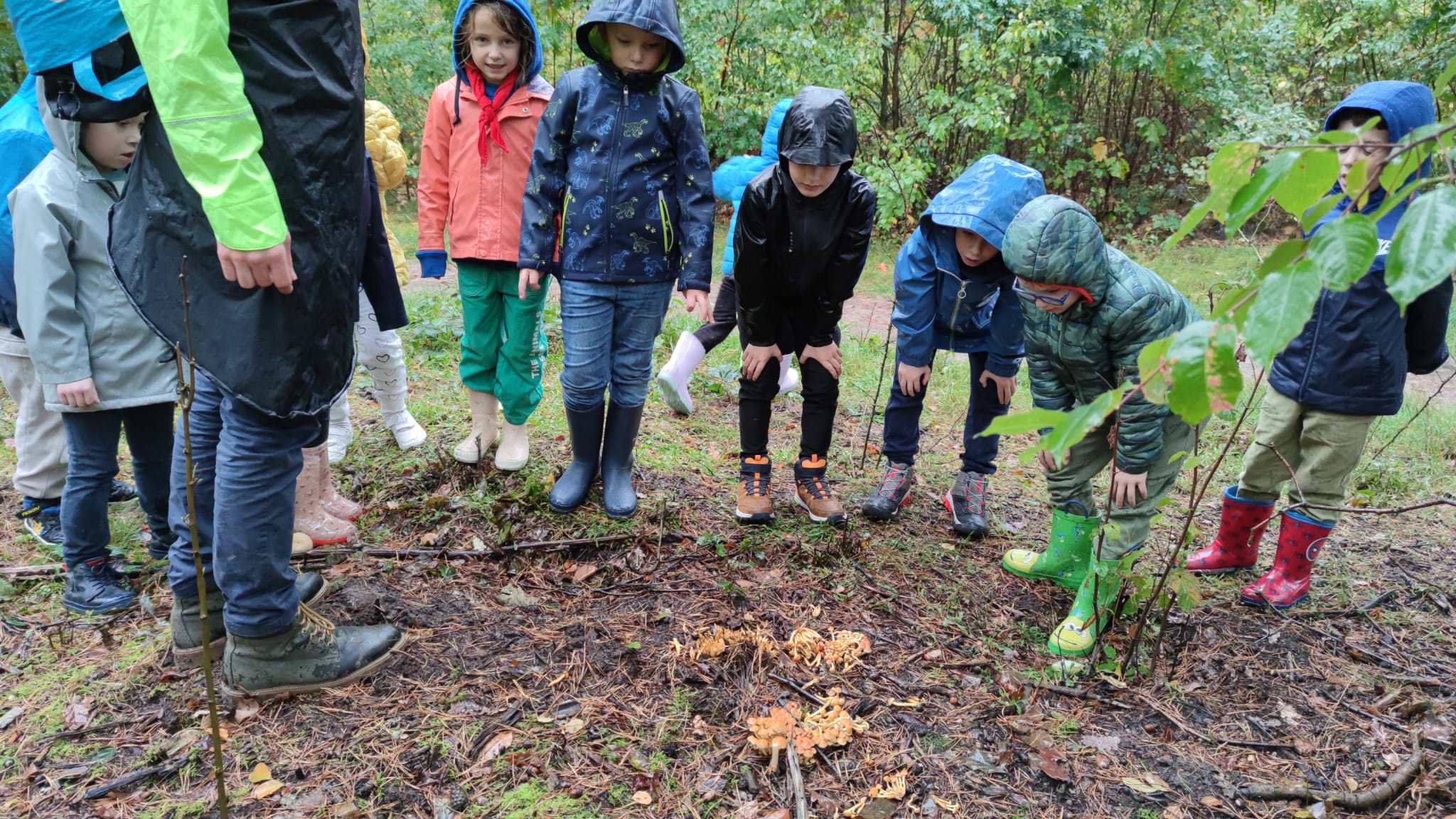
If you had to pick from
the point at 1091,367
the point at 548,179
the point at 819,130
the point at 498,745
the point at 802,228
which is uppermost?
the point at 819,130

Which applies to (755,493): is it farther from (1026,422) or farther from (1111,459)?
(1026,422)

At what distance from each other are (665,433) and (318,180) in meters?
2.71

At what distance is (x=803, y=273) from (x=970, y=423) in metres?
1.08

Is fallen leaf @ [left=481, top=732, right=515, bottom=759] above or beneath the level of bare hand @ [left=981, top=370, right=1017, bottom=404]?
beneath

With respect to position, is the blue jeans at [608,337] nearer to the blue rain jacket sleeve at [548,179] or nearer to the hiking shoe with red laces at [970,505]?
the blue rain jacket sleeve at [548,179]

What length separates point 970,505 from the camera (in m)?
3.53

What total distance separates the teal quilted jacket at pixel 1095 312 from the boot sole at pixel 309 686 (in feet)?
7.24

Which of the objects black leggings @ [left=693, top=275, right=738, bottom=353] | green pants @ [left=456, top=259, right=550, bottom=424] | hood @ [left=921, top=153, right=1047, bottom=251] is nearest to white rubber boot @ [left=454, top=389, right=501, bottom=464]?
green pants @ [left=456, top=259, right=550, bottom=424]

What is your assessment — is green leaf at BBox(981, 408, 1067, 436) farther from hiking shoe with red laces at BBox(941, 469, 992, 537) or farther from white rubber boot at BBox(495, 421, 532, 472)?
white rubber boot at BBox(495, 421, 532, 472)

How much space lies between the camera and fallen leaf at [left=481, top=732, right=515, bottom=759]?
203 cm

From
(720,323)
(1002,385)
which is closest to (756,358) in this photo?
(1002,385)

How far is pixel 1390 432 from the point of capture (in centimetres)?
513

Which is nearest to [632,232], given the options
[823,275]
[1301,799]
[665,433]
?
[823,275]

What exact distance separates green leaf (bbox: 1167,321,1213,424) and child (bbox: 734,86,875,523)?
2.03 m
